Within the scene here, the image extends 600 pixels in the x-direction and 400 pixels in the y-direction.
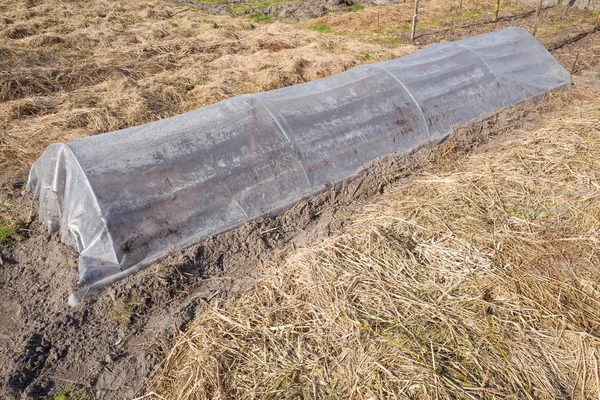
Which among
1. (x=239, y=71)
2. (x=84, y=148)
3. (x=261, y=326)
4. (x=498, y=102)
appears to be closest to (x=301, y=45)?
(x=239, y=71)

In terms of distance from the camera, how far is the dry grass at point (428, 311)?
2.97m

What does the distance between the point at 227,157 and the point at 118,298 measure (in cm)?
178

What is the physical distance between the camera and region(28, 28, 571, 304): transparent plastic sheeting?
392 cm

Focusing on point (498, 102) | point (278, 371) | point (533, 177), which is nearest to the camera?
point (278, 371)

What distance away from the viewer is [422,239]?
4.28 m

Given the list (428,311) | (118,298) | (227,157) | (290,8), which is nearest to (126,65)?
(227,157)

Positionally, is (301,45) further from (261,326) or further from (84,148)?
(261,326)

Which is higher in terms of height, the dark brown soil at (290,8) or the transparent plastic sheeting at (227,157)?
the transparent plastic sheeting at (227,157)

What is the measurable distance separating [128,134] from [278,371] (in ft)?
9.55

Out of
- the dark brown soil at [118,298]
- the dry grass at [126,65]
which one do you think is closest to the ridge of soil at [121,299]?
the dark brown soil at [118,298]

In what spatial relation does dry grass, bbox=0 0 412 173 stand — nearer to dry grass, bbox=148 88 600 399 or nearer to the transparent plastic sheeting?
the transparent plastic sheeting

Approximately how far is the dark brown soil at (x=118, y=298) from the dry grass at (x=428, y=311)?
243mm

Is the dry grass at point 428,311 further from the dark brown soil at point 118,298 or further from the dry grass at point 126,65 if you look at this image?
the dry grass at point 126,65

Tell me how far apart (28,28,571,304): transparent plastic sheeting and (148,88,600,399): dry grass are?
0.87 m
